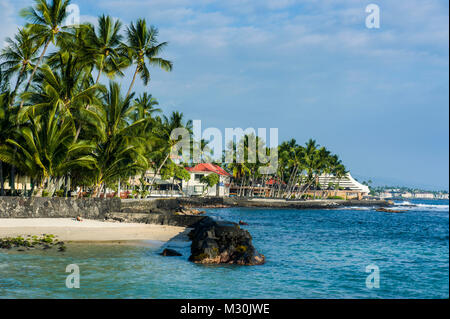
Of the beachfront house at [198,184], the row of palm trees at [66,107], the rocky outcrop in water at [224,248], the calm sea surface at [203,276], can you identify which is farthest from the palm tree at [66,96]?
the beachfront house at [198,184]

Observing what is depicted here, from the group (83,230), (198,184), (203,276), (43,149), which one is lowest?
(203,276)

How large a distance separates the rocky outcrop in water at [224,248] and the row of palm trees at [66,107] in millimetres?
11296

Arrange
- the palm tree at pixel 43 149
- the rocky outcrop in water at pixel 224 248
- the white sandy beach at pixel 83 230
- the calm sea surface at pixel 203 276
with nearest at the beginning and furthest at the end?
the calm sea surface at pixel 203 276, the rocky outcrop in water at pixel 224 248, the white sandy beach at pixel 83 230, the palm tree at pixel 43 149

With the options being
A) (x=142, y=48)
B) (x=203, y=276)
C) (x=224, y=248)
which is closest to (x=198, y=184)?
(x=142, y=48)

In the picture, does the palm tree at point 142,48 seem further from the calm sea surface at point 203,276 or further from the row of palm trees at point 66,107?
the calm sea surface at point 203,276

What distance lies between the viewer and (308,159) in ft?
265

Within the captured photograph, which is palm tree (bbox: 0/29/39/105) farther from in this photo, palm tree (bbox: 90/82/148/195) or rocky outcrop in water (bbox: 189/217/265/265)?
rocky outcrop in water (bbox: 189/217/265/265)

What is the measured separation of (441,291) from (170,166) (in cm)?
4380

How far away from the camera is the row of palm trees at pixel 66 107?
2216 cm

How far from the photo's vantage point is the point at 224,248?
14.7m

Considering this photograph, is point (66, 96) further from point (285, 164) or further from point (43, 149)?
point (285, 164)

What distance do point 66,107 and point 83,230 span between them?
8.21m

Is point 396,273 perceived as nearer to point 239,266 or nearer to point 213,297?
point 239,266

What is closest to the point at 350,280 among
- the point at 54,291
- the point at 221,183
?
the point at 54,291
